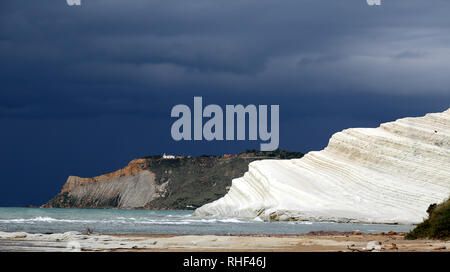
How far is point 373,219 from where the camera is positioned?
156 feet

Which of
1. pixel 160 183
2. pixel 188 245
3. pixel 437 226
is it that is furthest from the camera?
pixel 160 183

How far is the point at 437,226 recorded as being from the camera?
20.2 metres

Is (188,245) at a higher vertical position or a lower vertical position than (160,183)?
higher

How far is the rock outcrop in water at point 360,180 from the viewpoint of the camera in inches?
1919

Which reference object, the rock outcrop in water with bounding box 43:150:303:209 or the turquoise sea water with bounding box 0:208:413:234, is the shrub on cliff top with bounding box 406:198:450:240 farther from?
the rock outcrop in water with bounding box 43:150:303:209

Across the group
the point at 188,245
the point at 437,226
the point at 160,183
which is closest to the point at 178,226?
the point at 437,226

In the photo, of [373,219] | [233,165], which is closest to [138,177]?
[233,165]

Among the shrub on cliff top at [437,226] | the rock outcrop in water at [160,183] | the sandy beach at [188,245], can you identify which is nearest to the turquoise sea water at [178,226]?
the sandy beach at [188,245]

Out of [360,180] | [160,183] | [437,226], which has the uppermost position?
[437,226]

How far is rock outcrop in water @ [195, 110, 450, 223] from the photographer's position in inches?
1919

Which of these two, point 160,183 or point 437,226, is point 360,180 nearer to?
point 437,226

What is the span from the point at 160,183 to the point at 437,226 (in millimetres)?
110185
